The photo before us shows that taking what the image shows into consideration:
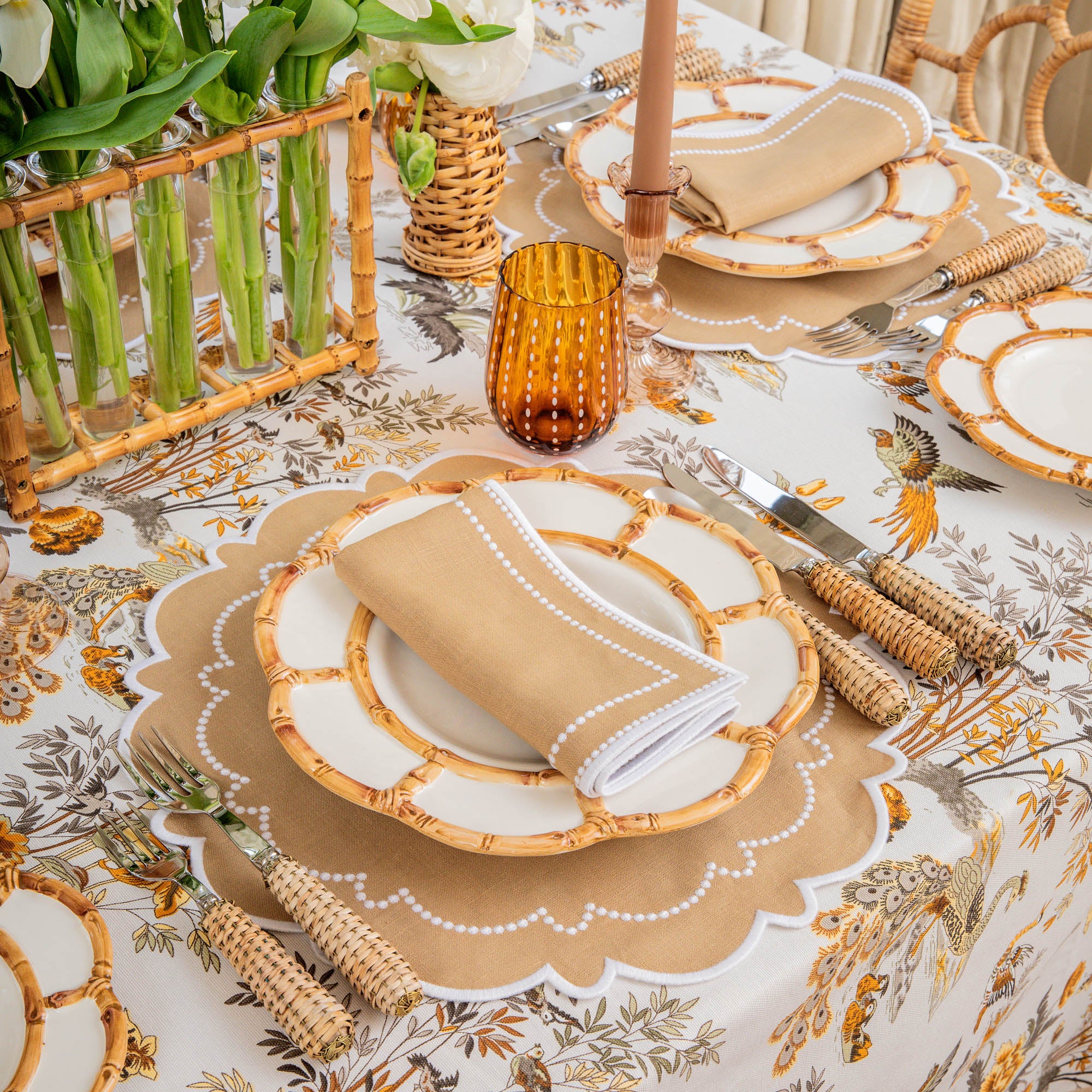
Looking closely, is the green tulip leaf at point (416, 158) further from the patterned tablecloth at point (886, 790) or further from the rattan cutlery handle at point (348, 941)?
the rattan cutlery handle at point (348, 941)

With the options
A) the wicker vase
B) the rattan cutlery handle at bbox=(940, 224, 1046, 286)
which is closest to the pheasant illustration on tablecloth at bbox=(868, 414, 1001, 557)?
the rattan cutlery handle at bbox=(940, 224, 1046, 286)

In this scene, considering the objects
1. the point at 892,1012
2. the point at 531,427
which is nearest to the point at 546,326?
the point at 531,427

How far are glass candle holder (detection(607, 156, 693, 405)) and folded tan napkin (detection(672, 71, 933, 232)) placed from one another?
0.33ft

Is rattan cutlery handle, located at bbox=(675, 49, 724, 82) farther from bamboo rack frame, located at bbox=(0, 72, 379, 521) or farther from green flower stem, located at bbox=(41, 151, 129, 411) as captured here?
green flower stem, located at bbox=(41, 151, 129, 411)

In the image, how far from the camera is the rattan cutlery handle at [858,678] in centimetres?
73

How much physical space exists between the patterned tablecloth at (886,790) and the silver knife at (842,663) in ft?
0.11

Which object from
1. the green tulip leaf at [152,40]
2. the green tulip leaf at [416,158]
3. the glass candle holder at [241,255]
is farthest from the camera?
the green tulip leaf at [416,158]

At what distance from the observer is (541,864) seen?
2.16 ft

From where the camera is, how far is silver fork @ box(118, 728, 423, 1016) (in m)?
0.57

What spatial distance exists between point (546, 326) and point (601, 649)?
0.97 ft

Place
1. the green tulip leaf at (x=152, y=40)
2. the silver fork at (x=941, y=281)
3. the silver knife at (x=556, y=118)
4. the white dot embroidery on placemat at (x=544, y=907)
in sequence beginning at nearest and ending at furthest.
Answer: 1. the white dot embroidery on placemat at (x=544, y=907)
2. the green tulip leaf at (x=152, y=40)
3. the silver fork at (x=941, y=281)
4. the silver knife at (x=556, y=118)

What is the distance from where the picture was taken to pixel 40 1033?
21.3 inches

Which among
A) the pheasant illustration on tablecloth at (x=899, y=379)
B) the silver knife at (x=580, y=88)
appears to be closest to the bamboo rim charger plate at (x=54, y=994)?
the pheasant illustration on tablecloth at (x=899, y=379)

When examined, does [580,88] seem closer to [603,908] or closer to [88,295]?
[88,295]
